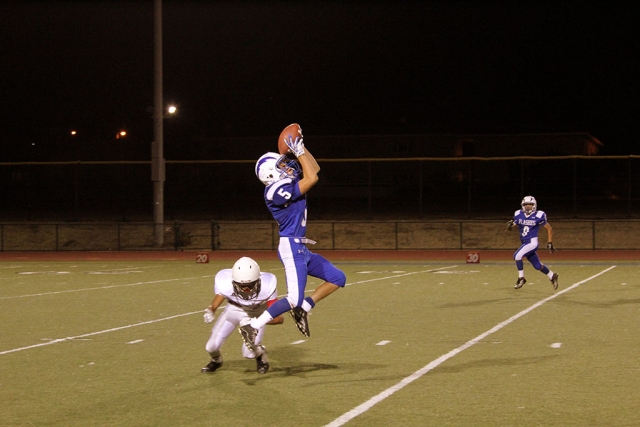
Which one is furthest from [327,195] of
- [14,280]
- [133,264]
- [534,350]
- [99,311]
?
[534,350]

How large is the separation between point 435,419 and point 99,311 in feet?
27.2

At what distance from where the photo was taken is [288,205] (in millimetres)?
8039

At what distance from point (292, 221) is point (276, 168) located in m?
0.53

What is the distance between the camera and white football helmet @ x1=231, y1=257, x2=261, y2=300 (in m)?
7.60

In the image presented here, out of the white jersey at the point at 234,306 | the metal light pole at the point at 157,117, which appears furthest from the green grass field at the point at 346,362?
the metal light pole at the point at 157,117

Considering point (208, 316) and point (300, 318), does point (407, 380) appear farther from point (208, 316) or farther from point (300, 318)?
point (208, 316)

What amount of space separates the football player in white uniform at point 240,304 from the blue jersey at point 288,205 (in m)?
0.50

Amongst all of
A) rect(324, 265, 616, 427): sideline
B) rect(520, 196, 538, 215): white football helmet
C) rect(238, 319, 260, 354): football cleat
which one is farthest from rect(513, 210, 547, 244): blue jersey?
rect(238, 319, 260, 354): football cleat

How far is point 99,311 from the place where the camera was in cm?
1339

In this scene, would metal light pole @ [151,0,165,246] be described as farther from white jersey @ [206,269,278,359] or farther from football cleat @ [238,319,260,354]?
football cleat @ [238,319,260,354]

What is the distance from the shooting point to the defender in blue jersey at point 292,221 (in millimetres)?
7688

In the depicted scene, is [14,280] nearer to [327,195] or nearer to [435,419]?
[435,419]

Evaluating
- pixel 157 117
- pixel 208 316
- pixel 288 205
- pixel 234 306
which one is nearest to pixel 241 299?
pixel 234 306

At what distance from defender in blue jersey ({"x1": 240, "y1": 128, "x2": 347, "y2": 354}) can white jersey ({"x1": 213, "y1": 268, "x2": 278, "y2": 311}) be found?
172mm
